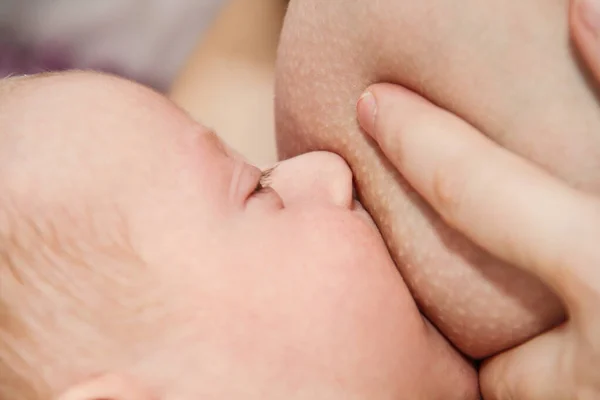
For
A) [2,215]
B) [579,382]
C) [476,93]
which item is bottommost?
[579,382]

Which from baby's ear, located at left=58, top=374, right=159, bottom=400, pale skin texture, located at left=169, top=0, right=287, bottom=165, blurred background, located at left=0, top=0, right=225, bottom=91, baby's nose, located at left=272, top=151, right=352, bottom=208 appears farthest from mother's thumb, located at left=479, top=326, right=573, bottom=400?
blurred background, located at left=0, top=0, right=225, bottom=91

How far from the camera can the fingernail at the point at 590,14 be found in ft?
1.85

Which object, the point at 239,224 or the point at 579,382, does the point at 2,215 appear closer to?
the point at 239,224

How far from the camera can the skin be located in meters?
0.61

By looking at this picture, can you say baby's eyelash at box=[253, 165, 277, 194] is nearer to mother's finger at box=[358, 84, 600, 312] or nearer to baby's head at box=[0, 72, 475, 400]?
baby's head at box=[0, 72, 475, 400]

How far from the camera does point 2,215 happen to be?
0.63 metres

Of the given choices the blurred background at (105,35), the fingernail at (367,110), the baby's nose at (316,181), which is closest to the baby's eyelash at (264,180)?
the baby's nose at (316,181)

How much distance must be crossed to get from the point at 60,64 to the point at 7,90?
0.61 m

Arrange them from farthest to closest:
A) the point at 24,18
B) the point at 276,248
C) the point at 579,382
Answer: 1. the point at 24,18
2. the point at 276,248
3. the point at 579,382

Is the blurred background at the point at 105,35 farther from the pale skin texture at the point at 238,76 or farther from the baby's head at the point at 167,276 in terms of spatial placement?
the baby's head at the point at 167,276

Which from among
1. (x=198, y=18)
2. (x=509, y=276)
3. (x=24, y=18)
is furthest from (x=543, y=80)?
(x=24, y=18)

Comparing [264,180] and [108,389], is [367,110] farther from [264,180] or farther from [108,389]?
[108,389]

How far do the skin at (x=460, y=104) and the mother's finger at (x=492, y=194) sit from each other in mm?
33

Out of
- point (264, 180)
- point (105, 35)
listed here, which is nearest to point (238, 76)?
point (105, 35)
